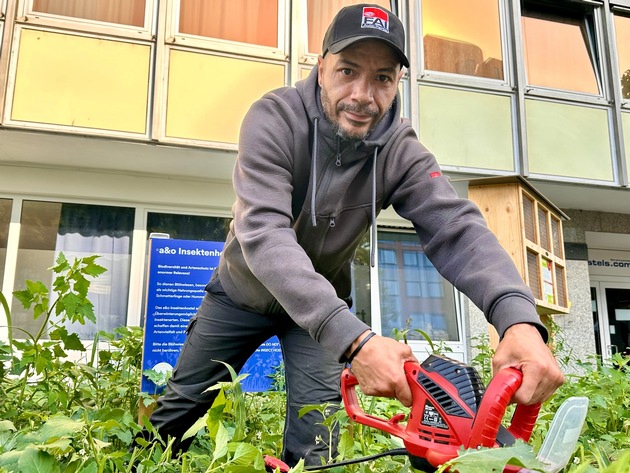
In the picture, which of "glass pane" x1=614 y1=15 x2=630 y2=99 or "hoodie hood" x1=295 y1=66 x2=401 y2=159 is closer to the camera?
"hoodie hood" x1=295 y1=66 x2=401 y2=159

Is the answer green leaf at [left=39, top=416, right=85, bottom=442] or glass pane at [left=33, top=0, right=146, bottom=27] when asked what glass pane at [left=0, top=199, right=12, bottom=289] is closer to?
glass pane at [left=33, top=0, right=146, bottom=27]

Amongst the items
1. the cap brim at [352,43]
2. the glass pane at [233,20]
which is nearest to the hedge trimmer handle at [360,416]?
the cap brim at [352,43]

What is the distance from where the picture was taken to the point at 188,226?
6.67 meters

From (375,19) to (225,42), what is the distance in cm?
490

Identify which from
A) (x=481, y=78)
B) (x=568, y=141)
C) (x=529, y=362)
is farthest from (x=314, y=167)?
(x=568, y=141)

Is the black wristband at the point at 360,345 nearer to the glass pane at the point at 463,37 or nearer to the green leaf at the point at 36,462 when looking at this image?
the green leaf at the point at 36,462

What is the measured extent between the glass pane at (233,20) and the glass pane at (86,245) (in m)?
2.18

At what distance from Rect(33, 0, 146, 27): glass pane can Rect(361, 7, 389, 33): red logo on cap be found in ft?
16.5

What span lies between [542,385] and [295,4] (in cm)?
631

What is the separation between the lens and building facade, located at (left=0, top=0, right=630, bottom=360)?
Answer: 593 cm

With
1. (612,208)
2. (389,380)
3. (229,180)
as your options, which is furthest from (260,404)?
(612,208)

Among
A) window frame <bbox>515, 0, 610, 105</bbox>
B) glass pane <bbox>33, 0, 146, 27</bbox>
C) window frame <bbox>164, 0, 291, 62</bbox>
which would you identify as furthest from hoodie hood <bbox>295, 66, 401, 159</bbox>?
window frame <bbox>515, 0, 610, 105</bbox>

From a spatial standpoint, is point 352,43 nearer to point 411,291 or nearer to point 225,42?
point 225,42

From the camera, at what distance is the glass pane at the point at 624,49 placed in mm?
8383
